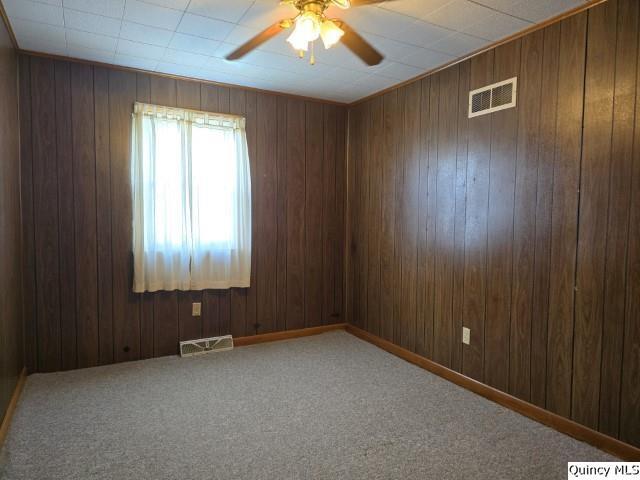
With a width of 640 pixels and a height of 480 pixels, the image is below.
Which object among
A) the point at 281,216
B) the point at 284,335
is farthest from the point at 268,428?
the point at 281,216

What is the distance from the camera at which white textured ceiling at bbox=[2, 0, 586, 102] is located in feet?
7.37

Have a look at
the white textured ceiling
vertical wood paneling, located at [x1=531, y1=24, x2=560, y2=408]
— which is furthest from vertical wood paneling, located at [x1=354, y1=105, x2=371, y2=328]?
vertical wood paneling, located at [x1=531, y1=24, x2=560, y2=408]

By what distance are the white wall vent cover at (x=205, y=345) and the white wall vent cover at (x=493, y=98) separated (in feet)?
9.18

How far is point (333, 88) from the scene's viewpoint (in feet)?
12.3

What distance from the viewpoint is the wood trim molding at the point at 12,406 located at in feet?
7.14

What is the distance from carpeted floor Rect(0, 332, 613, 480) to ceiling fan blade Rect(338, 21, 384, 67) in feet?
7.63

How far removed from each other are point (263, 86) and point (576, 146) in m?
2.57

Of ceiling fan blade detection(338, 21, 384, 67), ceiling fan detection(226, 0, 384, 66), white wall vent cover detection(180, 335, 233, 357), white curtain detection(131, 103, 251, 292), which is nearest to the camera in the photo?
ceiling fan detection(226, 0, 384, 66)

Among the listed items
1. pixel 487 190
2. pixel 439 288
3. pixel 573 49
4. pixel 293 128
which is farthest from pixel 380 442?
pixel 293 128

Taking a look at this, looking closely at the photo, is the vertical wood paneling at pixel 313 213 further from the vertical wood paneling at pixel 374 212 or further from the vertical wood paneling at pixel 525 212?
the vertical wood paneling at pixel 525 212

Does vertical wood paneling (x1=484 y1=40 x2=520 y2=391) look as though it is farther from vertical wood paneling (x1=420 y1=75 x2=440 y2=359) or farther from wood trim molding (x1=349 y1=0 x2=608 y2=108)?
vertical wood paneling (x1=420 y1=75 x2=440 y2=359)

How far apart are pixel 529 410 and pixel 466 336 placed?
624mm

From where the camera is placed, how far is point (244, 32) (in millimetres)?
2570

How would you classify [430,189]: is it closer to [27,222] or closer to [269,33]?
[269,33]
